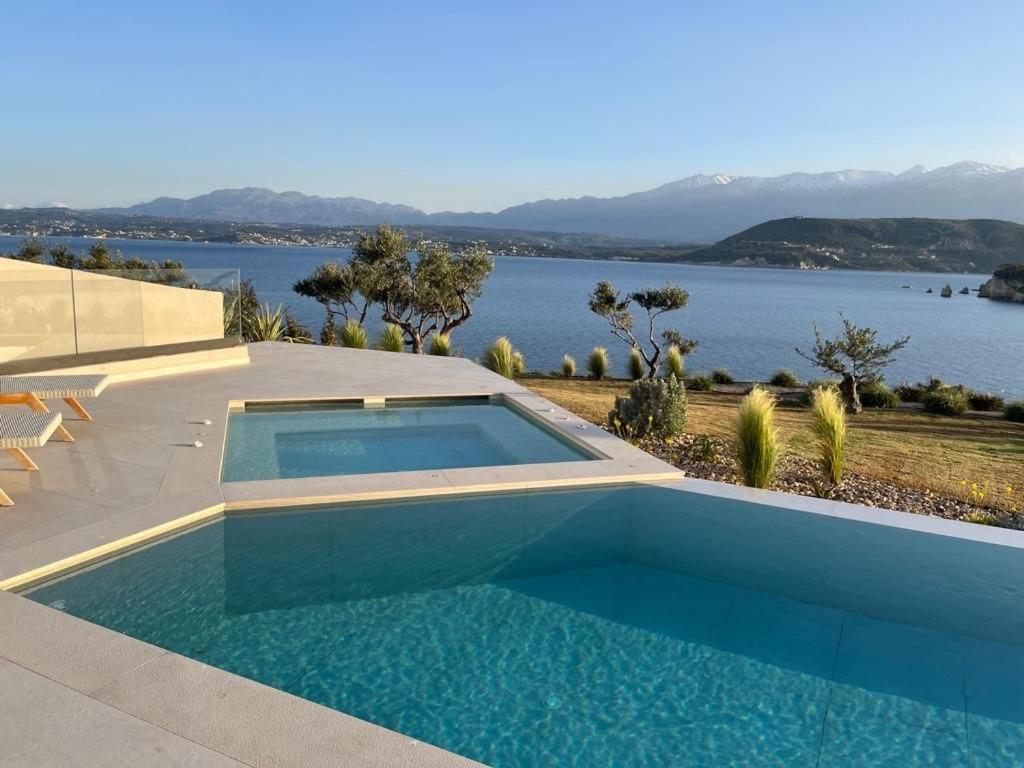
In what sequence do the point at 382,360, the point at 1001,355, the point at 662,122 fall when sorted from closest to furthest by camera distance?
the point at 382,360
the point at 662,122
the point at 1001,355

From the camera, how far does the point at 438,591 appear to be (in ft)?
13.6

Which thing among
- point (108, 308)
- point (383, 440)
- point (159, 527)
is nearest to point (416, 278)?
point (108, 308)

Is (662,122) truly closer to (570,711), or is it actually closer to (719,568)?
(719,568)

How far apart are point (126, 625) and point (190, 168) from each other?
40.4 metres

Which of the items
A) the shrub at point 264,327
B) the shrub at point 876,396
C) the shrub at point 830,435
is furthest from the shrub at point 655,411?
the shrub at point 876,396

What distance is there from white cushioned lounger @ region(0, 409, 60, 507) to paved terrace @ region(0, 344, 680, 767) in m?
0.12

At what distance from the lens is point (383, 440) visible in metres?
7.31

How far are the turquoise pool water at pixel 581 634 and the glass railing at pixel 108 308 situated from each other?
5.59m

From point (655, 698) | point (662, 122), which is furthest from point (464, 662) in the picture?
point (662, 122)

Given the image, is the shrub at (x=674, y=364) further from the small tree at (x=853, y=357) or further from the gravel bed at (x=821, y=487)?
the gravel bed at (x=821, y=487)

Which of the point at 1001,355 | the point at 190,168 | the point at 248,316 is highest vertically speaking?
the point at 190,168

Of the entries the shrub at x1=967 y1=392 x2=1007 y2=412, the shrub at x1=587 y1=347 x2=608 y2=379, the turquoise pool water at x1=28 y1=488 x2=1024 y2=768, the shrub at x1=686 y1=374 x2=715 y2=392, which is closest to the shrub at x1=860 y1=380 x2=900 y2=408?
the shrub at x1=967 y1=392 x2=1007 y2=412

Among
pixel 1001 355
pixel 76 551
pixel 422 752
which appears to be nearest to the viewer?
pixel 422 752

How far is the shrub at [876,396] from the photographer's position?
18605 millimetres
